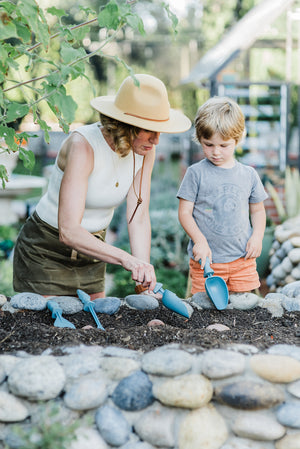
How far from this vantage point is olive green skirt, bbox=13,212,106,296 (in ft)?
8.25

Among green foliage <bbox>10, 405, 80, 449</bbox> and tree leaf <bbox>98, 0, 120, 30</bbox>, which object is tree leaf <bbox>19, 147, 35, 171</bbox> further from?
green foliage <bbox>10, 405, 80, 449</bbox>

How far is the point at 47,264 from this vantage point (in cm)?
253

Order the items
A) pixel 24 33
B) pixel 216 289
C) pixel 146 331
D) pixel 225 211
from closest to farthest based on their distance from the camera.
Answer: pixel 24 33 < pixel 146 331 < pixel 216 289 < pixel 225 211

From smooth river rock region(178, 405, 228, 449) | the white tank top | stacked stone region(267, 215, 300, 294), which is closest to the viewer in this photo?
smooth river rock region(178, 405, 228, 449)

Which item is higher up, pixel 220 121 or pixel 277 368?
pixel 220 121

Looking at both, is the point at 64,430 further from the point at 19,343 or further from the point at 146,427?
the point at 19,343

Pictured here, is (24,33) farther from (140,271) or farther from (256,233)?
(256,233)

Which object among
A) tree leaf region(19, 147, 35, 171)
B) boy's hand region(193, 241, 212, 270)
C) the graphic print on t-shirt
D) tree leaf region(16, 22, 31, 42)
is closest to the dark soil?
boy's hand region(193, 241, 212, 270)

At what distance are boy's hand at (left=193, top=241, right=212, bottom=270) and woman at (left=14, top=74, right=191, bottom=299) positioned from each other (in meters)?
0.23

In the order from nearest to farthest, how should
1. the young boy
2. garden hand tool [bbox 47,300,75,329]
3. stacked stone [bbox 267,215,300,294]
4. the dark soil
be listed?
the dark soil < garden hand tool [bbox 47,300,75,329] < the young boy < stacked stone [bbox 267,215,300,294]

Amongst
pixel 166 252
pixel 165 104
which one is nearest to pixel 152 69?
pixel 166 252

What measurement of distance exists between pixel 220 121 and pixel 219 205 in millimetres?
407

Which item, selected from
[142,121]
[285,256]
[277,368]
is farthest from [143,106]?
[285,256]

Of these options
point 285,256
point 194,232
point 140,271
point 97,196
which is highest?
point 97,196
